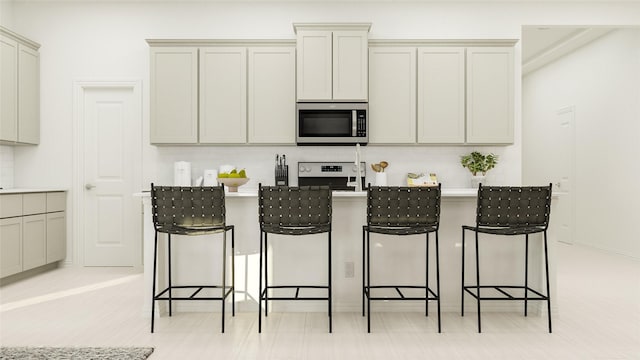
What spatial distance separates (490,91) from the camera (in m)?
4.66

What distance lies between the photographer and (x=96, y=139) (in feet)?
16.7

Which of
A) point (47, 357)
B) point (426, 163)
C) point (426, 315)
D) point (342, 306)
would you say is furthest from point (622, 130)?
point (47, 357)

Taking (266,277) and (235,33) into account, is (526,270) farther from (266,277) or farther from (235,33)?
(235,33)

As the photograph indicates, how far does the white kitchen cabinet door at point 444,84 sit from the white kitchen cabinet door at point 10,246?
438 cm

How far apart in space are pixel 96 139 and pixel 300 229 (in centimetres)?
354

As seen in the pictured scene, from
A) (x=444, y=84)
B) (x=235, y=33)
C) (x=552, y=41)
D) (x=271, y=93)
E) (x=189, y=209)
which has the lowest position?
(x=189, y=209)

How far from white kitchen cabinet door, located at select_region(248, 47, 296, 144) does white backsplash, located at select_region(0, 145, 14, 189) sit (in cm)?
294

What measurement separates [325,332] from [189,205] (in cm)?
128

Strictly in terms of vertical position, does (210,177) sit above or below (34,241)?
above

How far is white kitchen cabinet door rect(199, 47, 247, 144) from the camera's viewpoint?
4617mm

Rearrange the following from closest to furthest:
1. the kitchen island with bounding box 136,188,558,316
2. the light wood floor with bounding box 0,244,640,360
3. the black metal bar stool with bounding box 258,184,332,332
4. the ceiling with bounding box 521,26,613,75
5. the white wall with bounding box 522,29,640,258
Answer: the light wood floor with bounding box 0,244,640,360 → the black metal bar stool with bounding box 258,184,332,332 → the kitchen island with bounding box 136,188,558,316 → the white wall with bounding box 522,29,640,258 → the ceiling with bounding box 521,26,613,75

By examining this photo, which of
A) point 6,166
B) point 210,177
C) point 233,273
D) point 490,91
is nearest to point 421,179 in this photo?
point 490,91

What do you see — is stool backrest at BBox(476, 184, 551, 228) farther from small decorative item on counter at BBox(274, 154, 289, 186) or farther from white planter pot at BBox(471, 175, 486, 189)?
small decorative item on counter at BBox(274, 154, 289, 186)

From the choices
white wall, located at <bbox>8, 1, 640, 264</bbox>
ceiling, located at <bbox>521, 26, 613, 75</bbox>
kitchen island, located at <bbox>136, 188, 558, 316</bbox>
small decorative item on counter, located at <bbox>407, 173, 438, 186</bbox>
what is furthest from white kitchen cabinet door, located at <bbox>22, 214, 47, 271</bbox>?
→ ceiling, located at <bbox>521, 26, 613, 75</bbox>
